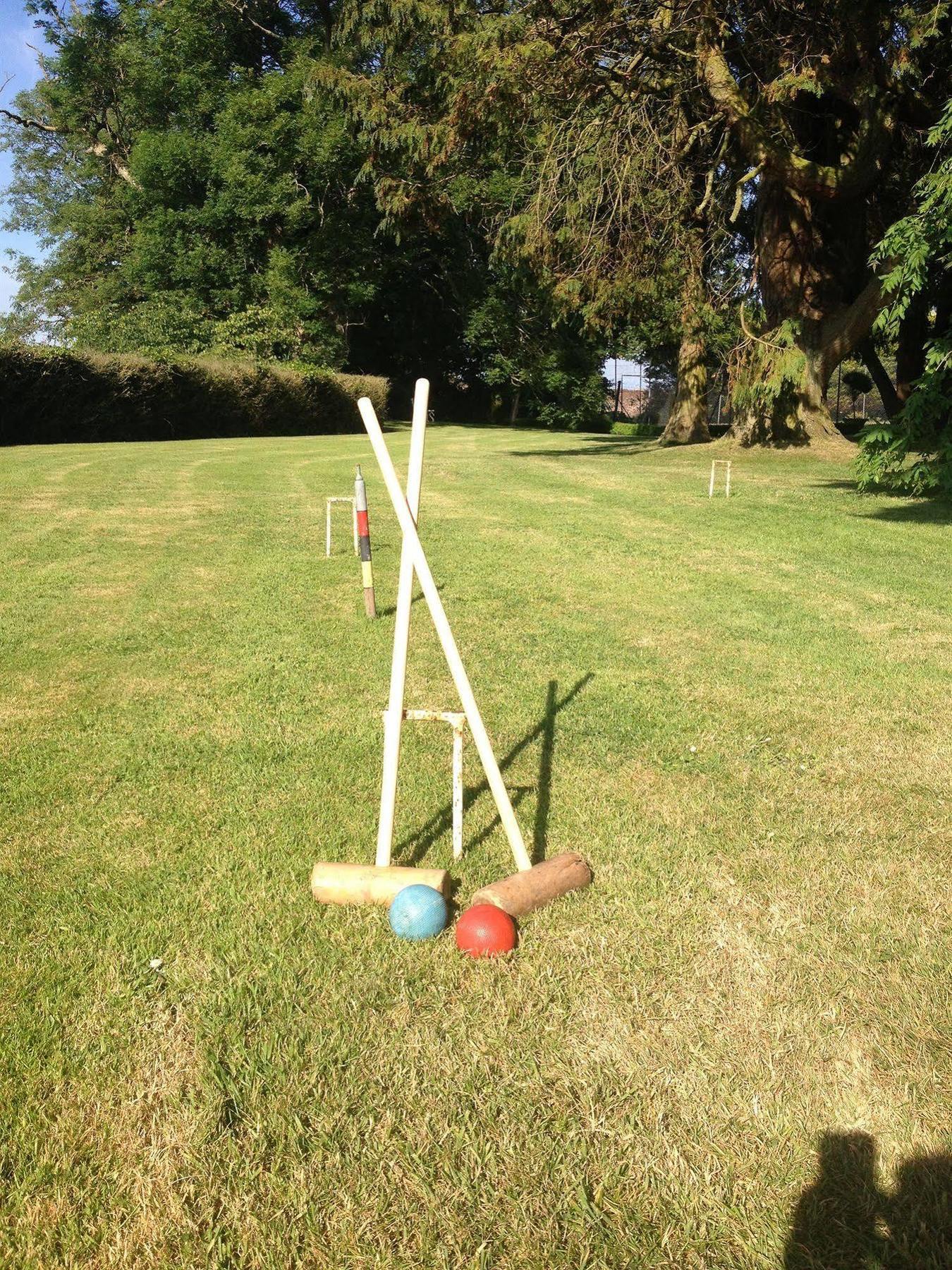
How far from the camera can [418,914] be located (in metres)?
3.45

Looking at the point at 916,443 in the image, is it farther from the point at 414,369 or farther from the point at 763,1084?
the point at 414,369

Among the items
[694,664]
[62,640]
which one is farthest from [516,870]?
[62,640]

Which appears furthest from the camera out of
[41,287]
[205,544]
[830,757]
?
[41,287]

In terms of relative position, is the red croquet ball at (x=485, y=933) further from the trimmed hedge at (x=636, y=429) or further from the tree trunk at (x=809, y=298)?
the trimmed hedge at (x=636, y=429)

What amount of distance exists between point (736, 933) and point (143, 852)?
2419 mm

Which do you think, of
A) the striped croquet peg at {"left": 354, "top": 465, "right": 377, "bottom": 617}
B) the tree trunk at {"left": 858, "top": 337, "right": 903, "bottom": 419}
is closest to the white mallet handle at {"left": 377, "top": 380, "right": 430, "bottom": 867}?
the striped croquet peg at {"left": 354, "top": 465, "right": 377, "bottom": 617}

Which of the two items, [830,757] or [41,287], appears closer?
[830,757]

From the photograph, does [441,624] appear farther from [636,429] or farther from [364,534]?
[636,429]

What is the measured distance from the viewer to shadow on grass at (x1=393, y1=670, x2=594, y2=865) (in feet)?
13.7

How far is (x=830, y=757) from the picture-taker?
525 cm

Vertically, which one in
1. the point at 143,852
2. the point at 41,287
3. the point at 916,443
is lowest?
the point at 143,852

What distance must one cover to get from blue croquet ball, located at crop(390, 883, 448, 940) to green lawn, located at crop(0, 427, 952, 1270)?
84mm

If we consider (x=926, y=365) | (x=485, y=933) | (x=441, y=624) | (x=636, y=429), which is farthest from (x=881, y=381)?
(x=485, y=933)

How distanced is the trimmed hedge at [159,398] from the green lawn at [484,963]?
806 inches
